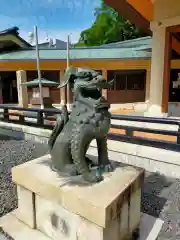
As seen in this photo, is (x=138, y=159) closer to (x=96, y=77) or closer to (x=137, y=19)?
(x=96, y=77)

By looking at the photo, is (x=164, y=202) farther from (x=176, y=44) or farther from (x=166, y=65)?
(x=176, y=44)

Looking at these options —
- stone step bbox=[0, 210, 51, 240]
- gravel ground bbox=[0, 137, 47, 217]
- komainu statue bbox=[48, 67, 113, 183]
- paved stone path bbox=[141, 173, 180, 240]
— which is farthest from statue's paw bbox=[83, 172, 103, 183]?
gravel ground bbox=[0, 137, 47, 217]

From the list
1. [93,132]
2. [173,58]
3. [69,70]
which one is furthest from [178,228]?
[173,58]

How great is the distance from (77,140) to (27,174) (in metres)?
0.72

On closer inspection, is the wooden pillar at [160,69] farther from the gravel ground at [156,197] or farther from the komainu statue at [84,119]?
the komainu statue at [84,119]

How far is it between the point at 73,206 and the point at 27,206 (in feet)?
2.42

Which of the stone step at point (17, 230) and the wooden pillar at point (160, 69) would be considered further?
the wooden pillar at point (160, 69)

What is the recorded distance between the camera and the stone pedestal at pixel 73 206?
174 centimetres

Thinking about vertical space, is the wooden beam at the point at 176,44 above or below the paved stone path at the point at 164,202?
above

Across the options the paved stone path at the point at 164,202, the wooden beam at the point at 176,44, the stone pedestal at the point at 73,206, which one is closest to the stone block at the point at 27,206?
A: the stone pedestal at the point at 73,206

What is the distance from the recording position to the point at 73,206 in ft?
5.96

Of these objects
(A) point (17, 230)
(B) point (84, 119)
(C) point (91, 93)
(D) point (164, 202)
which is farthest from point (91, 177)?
(D) point (164, 202)

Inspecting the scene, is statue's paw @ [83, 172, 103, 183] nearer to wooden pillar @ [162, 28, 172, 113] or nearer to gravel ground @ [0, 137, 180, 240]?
gravel ground @ [0, 137, 180, 240]

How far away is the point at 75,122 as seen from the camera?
78.3 inches
